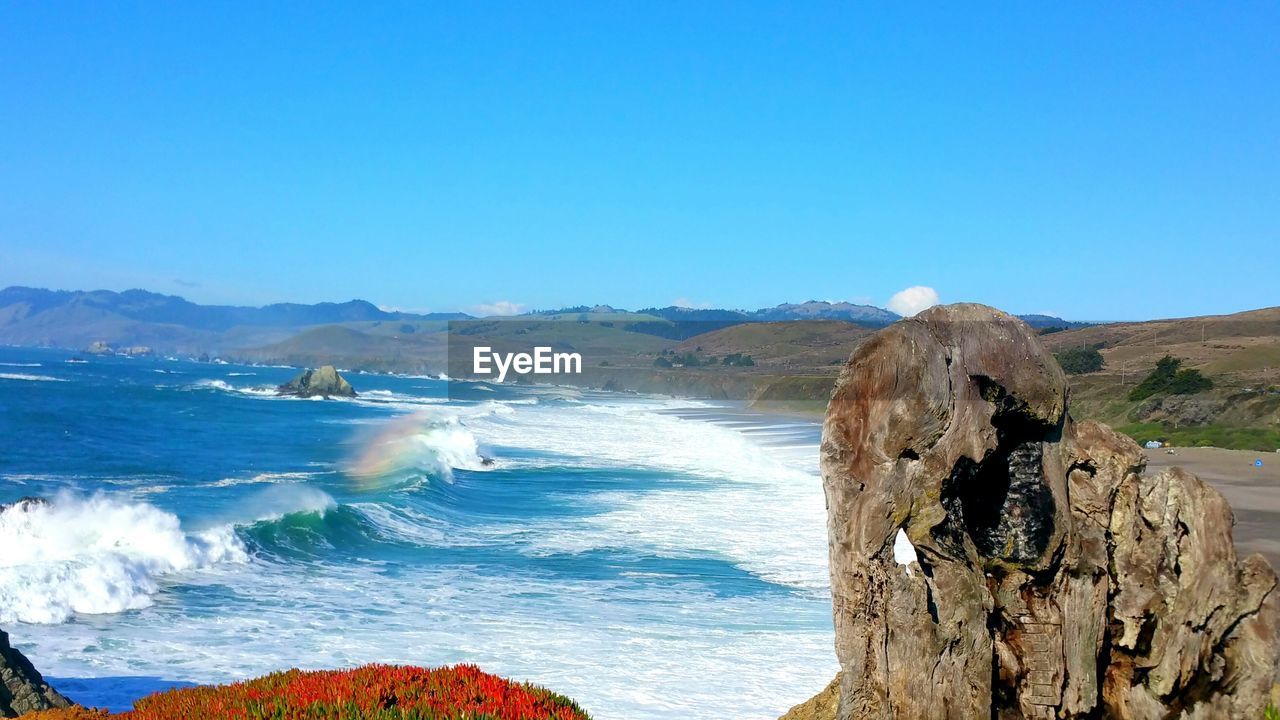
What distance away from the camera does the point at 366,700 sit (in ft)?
18.3

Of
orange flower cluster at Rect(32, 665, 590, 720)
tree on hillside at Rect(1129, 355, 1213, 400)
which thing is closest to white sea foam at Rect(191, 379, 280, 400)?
tree on hillside at Rect(1129, 355, 1213, 400)

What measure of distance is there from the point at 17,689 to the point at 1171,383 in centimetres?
4543

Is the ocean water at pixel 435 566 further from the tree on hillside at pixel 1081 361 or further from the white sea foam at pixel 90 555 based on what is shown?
the tree on hillside at pixel 1081 361

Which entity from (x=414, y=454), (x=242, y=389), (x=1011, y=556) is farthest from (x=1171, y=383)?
(x=242, y=389)

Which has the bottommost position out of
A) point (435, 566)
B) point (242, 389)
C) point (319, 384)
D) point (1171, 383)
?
point (435, 566)

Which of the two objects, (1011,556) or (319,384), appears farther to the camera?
(319,384)

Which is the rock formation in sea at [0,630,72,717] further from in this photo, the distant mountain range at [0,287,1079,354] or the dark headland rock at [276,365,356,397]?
the dark headland rock at [276,365,356,397]

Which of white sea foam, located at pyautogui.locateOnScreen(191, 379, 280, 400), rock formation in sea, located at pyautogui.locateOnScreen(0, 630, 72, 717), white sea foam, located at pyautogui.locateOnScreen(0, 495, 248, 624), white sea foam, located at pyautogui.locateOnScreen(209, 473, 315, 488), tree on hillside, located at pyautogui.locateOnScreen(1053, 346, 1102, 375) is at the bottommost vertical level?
white sea foam, located at pyautogui.locateOnScreen(209, 473, 315, 488)

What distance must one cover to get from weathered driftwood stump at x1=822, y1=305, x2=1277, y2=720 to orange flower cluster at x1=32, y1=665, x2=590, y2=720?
178cm

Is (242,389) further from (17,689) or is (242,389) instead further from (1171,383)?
(17,689)

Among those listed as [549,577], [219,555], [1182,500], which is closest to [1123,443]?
[1182,500]

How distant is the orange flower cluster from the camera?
545 cm

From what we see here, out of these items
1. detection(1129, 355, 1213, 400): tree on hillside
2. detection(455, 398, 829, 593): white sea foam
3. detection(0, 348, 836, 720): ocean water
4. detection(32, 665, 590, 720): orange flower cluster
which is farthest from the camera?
detection(1129, 355, 1213, 400): tree on hillside

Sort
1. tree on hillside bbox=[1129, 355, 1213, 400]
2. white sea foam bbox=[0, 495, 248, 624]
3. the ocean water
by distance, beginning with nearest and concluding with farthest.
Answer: the ocean water
white sea foam bbox=[0, 495, 248, 624]
tree on hillside bbox=[1129, 355, 1213, 400]
